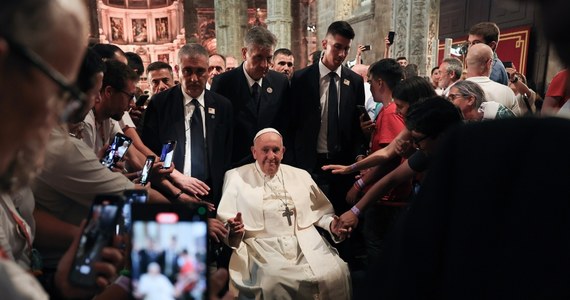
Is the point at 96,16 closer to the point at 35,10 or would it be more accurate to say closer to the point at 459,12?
the point at 459,12

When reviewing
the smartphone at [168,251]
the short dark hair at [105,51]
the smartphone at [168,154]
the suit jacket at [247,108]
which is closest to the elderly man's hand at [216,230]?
the smartphone at [168,154]

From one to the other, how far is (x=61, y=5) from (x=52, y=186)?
4.17 feet

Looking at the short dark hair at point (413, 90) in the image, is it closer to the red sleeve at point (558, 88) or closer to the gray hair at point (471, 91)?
the gray hair at point (471, 91)

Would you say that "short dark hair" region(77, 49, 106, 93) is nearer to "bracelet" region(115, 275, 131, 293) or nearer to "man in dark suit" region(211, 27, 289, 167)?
"bracelet" region(115, 275, 131, 293)

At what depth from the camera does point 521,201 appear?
0.62 metres

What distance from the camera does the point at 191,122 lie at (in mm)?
2992

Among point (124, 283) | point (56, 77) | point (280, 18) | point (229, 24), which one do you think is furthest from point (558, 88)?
point (229, 24)

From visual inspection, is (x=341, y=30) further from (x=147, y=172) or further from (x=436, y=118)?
(x=147, y=172)

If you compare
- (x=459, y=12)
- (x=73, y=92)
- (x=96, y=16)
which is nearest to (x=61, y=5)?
(x=73, y=92)

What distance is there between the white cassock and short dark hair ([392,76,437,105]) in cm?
112

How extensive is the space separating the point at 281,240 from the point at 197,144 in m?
1.06

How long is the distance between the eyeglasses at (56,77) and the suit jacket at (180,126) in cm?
231

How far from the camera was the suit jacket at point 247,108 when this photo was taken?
3.49 m

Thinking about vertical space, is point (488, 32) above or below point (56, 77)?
above
